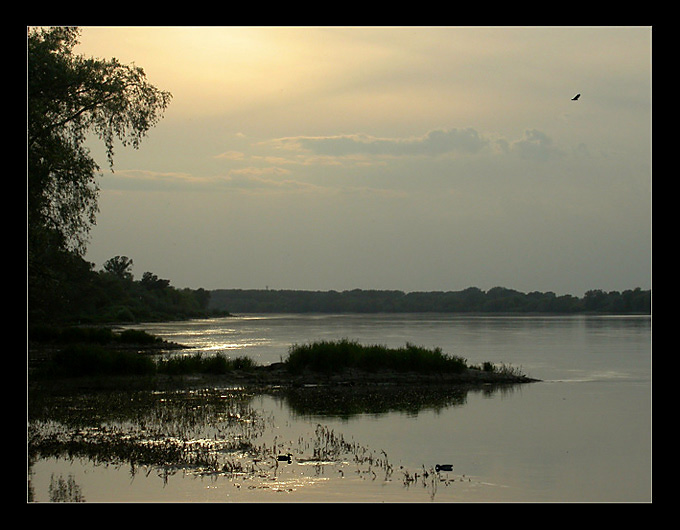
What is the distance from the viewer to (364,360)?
35.0 metres

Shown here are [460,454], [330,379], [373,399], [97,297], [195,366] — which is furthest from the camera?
[97,297]

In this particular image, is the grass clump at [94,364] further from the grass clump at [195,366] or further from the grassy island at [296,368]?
the grass clump at [195,366]

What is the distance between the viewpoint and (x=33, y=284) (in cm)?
2284

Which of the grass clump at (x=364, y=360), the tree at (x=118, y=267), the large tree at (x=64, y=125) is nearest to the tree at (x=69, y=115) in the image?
the large tree at (x=64, y=125)

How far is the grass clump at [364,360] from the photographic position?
34719 millimetres

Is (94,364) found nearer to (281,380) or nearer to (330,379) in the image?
(281,380)

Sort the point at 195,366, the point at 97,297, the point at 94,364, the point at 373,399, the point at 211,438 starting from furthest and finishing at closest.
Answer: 1. the point at 97,297
2. the point at 195,366
3. the point at 94,364
4. the point at 373,399
5. the point at 211,438

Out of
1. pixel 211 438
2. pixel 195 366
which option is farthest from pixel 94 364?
pixel 211 438

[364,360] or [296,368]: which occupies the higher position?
[364,360]

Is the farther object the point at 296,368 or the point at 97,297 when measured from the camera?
the point at 97,297

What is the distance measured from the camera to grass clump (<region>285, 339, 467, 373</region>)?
34.7m

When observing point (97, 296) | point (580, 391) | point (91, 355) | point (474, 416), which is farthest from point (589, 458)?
point (97, 296)

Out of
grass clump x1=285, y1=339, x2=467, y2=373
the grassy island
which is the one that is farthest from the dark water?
grass clump x1=285, y1=339, x2=467, y2=373
